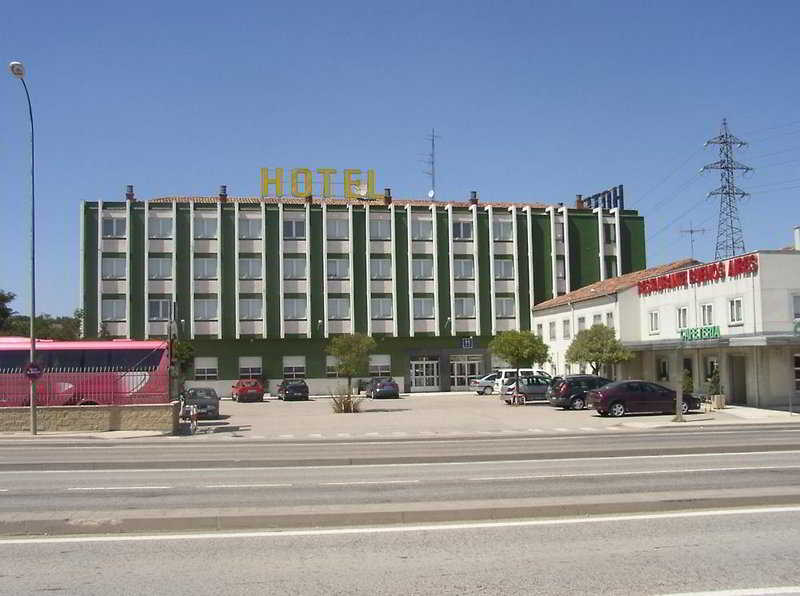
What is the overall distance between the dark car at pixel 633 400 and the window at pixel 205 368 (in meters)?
35.8

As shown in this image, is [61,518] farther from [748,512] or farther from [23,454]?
[23,454]

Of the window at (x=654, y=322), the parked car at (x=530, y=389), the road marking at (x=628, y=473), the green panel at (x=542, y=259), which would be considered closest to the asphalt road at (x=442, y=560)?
the road marking at (x=628, y=473)

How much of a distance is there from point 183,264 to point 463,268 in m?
22.3

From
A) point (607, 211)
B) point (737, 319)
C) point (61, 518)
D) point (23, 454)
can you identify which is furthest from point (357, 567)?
point (607, 211)

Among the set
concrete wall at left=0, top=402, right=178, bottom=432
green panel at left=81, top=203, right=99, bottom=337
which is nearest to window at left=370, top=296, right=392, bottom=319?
green panel at left=81, top=203, right=99, bottom=337

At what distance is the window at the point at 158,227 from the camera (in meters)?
62.0

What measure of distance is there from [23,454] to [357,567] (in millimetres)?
16425

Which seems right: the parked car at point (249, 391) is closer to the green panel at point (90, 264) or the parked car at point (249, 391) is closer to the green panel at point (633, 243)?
the green panel at point (90, 264)

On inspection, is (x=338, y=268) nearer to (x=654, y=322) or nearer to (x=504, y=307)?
(x=504, y=307)

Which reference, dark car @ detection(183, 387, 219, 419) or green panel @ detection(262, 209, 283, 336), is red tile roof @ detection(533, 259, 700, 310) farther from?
dark car @ detection(183, 387, 219, 419)

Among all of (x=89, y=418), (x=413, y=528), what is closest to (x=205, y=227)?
(x=89, y=418)

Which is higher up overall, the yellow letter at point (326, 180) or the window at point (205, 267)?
the yellow letter at point (326, 180)

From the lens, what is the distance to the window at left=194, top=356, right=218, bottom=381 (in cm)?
6188

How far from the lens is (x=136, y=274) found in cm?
6150
